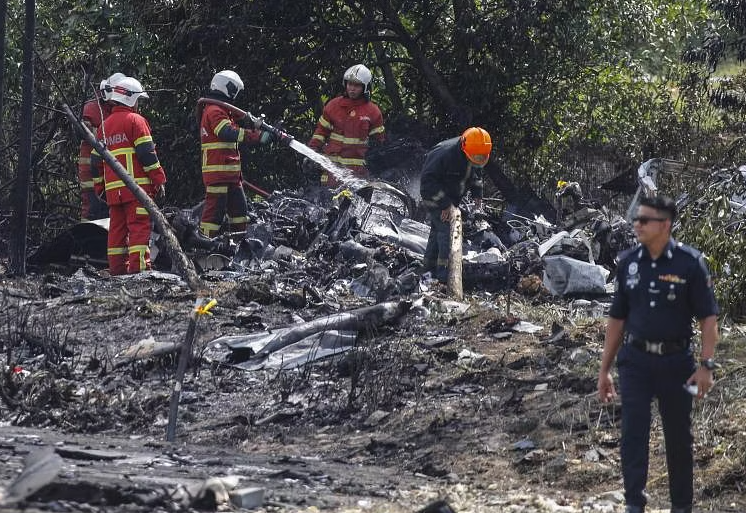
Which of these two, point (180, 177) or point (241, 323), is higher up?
point (180, 177)

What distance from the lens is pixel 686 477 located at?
5598 mm

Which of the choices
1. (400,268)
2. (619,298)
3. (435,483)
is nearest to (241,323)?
(400,268)

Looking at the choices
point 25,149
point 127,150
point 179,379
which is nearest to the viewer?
point 179,379

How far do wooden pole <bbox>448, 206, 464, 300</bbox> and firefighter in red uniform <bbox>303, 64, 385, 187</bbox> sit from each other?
9.25 feet

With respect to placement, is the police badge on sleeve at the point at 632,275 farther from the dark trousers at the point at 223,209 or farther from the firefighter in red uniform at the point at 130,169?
the dark trousers at the point at 223,209

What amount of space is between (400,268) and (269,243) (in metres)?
1.53

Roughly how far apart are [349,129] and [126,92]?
124 inches

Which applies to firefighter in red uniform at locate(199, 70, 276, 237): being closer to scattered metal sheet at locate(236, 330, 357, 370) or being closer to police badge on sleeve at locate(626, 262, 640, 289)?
scattered metal sheet at locate(236, 330, 357, 370)

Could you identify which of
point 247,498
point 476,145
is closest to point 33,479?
point 247,498

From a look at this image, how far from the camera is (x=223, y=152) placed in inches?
525

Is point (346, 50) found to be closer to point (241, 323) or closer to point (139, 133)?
point (139, 133)

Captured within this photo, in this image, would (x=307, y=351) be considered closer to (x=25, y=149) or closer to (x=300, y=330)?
(x=300, y=330)

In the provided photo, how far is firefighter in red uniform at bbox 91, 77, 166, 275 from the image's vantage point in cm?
1211

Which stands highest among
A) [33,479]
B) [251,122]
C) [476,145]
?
[251,122]
